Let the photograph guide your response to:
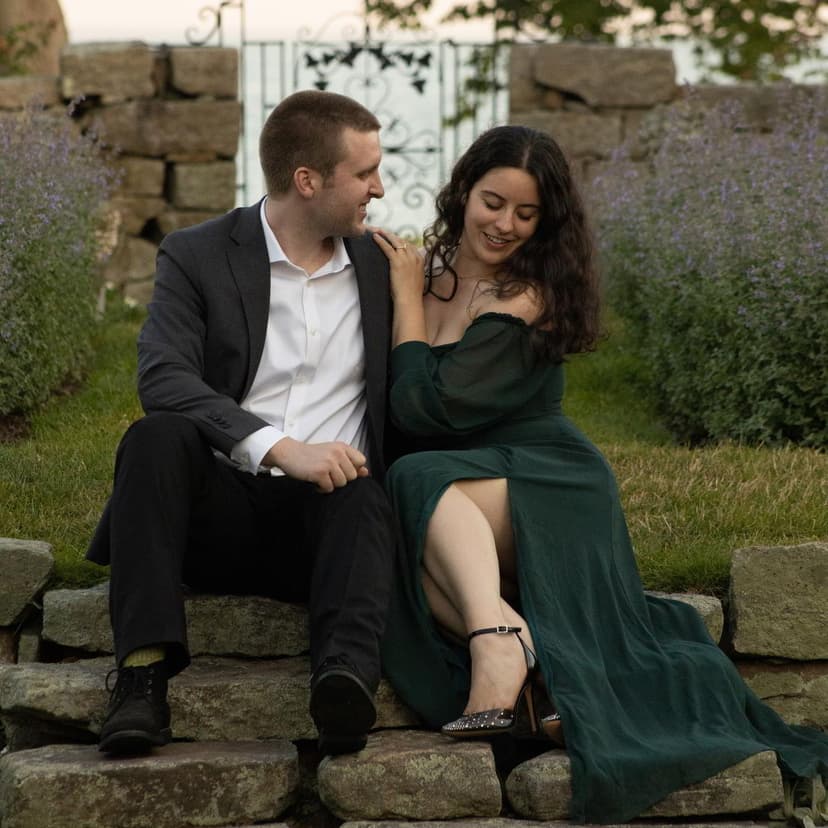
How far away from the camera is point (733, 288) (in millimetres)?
5777

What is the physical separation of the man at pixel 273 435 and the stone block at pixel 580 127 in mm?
5525

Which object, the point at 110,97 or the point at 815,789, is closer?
the point at 815,789

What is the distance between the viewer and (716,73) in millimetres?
13234

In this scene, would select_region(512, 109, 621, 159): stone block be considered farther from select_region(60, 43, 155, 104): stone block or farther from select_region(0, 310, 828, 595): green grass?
select_region(0, 310, 828, 595): green grass

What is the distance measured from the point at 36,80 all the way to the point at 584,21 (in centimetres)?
586

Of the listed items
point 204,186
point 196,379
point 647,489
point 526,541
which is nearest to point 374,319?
point 196,379

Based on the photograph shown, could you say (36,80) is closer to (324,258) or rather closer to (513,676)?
(324,258)

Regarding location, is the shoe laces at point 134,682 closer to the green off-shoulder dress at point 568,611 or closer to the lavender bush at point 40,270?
the green off-shoulder dress at point 568,611

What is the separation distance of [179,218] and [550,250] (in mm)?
5429

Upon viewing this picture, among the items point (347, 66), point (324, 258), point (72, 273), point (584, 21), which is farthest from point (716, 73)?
point (324, 258)

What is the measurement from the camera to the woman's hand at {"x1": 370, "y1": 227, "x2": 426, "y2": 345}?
141 inches

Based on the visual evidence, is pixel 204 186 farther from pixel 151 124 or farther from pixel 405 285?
pixel 405 285

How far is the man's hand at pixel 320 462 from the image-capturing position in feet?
10.2

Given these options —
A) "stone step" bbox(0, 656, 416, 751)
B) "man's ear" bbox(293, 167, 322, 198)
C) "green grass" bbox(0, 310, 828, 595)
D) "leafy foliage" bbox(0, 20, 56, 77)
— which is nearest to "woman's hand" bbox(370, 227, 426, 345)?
"man's ear" bbox(293, 167, 322, 198)
